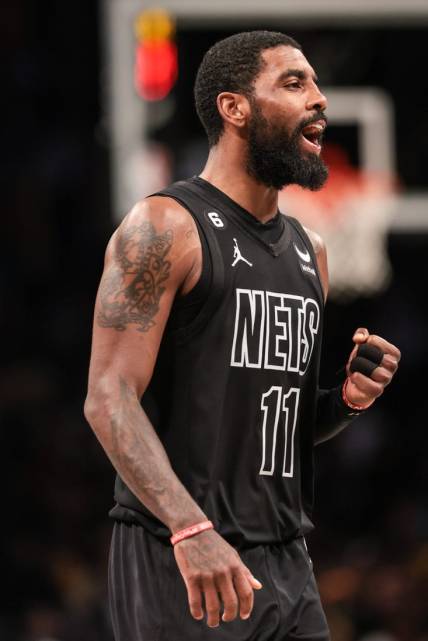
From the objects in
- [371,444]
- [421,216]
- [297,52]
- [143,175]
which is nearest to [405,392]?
[371,444]

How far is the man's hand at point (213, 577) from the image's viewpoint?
3549mm

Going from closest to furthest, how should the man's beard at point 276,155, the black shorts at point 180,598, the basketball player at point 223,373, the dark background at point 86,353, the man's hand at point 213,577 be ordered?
the man's hand at point 213,577 → the basketball player at point 223,373 → the black shorts at point 180,598 → the man's beard at point 276,155 → the dark background at point 86,353

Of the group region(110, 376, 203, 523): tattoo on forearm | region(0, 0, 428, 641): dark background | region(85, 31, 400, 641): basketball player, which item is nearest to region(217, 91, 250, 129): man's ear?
region(85, 31, 400, 641): basketball player

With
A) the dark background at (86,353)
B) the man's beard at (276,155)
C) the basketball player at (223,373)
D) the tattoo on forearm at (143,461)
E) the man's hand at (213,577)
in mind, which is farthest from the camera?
the dark background at (86,353)

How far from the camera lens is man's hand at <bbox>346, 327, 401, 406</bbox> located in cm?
423

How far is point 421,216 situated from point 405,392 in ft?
13.1

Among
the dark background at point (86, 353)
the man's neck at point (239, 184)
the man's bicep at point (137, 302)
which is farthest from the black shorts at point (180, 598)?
the dark background at point (86, 353)

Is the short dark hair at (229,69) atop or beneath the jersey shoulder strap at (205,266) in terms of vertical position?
atop

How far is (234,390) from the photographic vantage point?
3.98 metres

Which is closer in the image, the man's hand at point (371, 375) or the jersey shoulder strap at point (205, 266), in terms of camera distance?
the jersey shoulder strap at point (205, 266)

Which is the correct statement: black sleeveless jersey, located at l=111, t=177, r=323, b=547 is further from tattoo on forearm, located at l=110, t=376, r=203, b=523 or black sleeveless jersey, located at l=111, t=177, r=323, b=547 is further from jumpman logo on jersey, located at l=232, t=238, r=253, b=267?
tattoo on forearm, located at l=110, t=376, r=203, b=523

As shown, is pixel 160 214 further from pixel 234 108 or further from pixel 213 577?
pixel 213 577

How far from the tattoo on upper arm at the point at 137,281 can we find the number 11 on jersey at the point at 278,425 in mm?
452

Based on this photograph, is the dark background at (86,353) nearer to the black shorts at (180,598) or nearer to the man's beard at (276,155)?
the black shorts at (180,598)
